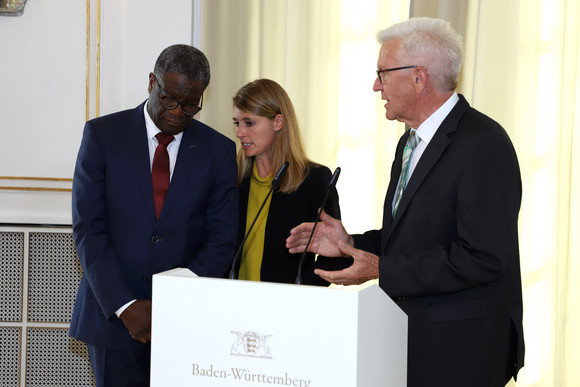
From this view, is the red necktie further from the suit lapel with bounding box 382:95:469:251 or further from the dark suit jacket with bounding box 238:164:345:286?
the suit lapel with bounding box 382:95:469:251

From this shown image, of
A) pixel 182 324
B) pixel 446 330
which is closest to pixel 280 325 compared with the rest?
pixel 182 324

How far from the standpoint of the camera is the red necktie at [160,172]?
2.51 m

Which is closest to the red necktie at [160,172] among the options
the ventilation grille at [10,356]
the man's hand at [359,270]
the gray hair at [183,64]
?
the gray hair at [183,64]

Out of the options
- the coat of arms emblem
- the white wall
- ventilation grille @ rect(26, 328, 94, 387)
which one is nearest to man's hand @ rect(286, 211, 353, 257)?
the coat of arms emblem

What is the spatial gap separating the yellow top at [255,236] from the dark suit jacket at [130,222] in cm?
32

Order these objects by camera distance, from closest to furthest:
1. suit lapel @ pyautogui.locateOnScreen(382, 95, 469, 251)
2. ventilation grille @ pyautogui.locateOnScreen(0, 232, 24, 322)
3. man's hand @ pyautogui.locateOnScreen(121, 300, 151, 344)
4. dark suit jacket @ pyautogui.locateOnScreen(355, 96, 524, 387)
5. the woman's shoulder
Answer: dark suit jacket @ pyautogui.locateOnScreen(355, 96, 524, 387)
suit lapel @ pyautogui.locateOnScreen(382, 95, 469, 251)
man's hand @ pyautogui.locateOnScreen(121, 300, 151, 344)
the woman's shoulder
ventilation grille @ pyautogui.locateOnScreen(0, 232, 24, 322)

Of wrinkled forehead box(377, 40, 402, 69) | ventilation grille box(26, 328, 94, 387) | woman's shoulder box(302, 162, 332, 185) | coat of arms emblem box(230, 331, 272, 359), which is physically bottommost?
ventilation grille box(26, 328, 94, 387)

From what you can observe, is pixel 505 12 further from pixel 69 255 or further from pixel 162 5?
pixel 69 255

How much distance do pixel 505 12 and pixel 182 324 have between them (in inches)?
107

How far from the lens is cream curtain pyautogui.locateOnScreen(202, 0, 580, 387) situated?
3.53 meters

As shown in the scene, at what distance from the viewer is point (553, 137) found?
3553 millimetres

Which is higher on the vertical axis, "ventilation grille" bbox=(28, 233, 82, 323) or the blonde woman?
the blonde woman

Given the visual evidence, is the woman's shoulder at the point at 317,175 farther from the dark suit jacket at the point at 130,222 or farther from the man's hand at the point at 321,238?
the man's hand at the point at 321,238

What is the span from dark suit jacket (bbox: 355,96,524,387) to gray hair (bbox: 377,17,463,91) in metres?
0.12
